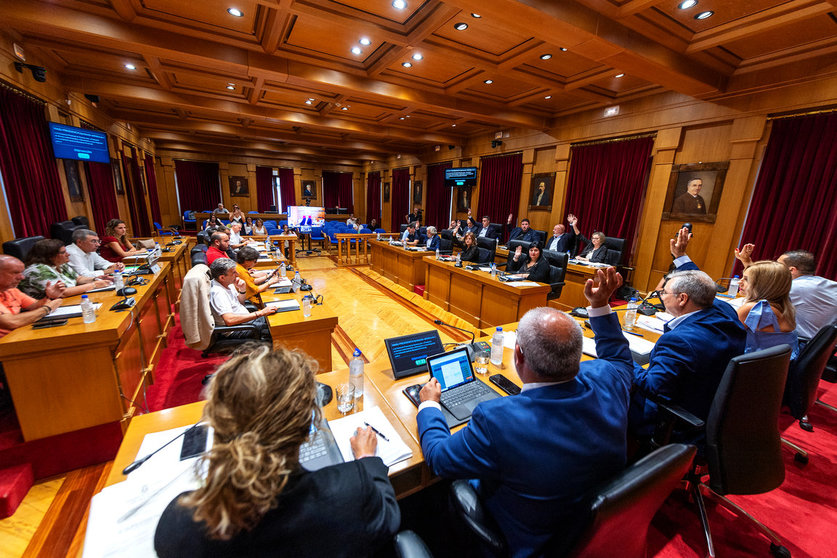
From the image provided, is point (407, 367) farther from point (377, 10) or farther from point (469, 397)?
point (377, 10)

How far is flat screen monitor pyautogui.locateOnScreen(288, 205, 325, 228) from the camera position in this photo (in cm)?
1025

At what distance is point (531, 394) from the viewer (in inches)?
41.1

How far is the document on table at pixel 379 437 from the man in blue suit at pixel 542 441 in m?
0.13

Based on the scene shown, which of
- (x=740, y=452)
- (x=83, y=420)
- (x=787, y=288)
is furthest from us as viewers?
(x=83, y=420)

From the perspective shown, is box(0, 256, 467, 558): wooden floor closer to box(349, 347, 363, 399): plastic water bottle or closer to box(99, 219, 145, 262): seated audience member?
box(349, 347, 363, 399): plastic water bottle

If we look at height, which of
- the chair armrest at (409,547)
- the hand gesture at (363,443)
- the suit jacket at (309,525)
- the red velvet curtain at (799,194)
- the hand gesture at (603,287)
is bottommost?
the chair armrest at (409,547)

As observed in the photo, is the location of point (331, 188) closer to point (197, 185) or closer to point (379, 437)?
point (197, 185)

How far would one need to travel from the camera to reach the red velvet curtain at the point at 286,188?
46.4 ft

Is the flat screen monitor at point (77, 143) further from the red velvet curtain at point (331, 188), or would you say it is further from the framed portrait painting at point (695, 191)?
the red velvet curtain at point (331, 188)

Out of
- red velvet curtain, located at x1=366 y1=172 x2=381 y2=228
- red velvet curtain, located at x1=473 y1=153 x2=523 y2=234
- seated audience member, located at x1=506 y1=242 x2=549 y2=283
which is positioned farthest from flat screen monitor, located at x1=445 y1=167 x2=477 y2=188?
red velvet curtain, located at x1=366 y1=172 x2=381 y2=228

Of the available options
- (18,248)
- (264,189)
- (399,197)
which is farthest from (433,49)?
(264,189)

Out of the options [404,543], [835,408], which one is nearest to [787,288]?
[835,408]

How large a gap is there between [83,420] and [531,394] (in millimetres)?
2800

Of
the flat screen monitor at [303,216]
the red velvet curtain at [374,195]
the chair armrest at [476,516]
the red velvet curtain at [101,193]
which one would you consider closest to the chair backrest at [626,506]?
the chair armrest at [476,516]
